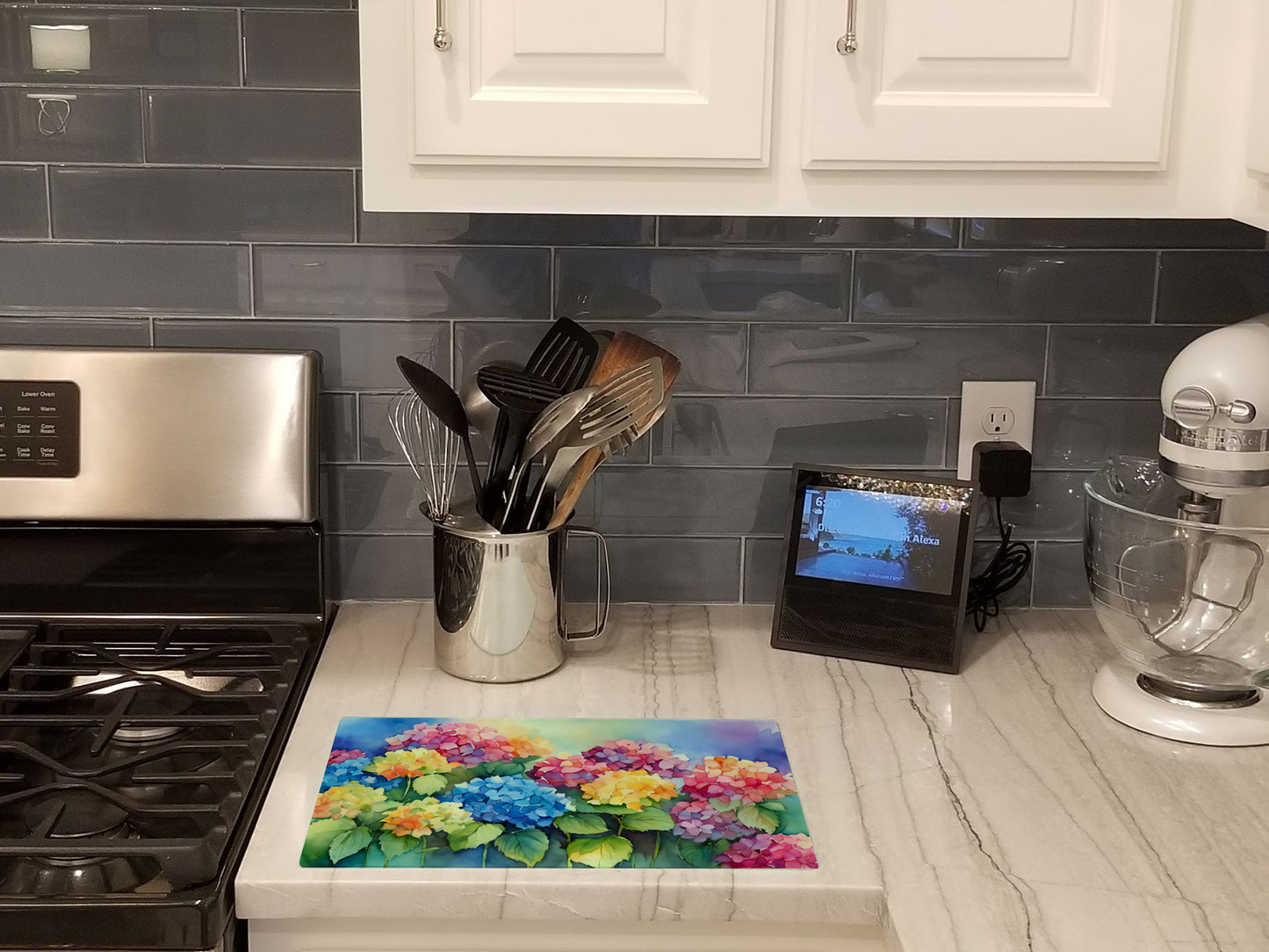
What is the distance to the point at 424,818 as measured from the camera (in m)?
1.10

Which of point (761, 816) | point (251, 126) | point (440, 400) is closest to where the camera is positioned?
point (761, 816)

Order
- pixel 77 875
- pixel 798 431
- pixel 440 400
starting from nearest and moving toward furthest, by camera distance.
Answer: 1. pixel 77 875
2. pixel 440 400
3. pixel 798 431

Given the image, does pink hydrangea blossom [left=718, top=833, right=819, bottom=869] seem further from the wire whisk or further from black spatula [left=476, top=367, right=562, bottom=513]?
the wire whisk

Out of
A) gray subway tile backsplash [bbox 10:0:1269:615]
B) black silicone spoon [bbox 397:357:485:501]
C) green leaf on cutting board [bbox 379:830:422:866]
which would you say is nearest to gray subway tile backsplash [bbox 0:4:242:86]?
gray subway tile backsplash [bbox 10:0:1269:615]

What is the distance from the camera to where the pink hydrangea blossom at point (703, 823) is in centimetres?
108

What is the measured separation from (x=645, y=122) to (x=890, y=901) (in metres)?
0.65

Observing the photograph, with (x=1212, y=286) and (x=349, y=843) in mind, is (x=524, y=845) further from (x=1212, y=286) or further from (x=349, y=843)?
(x=1212, y=286)

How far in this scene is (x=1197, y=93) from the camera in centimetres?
115

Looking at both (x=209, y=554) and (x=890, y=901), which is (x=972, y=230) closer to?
(x=890, y=901)

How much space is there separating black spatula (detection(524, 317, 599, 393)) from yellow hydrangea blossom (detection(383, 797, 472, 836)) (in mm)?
449

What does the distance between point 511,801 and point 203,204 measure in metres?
0.74

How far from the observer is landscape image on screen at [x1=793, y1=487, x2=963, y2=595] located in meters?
1.43

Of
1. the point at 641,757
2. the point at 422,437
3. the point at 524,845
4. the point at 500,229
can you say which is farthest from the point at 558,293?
the point at 524,845

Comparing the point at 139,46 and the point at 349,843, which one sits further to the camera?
the point at 139,46
